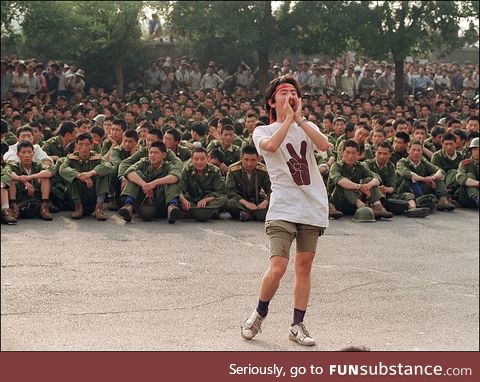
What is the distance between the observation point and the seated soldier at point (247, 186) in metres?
9.55

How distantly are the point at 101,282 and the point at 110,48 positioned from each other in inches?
624

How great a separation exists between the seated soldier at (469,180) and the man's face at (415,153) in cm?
50

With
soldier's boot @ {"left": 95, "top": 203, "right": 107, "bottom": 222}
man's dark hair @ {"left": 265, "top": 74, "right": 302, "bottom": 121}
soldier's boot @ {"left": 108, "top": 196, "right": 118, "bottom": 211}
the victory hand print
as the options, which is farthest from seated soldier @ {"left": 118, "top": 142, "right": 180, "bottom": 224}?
the victory hand print

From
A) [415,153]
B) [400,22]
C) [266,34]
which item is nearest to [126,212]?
[415,153]

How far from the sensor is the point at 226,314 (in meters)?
5.68

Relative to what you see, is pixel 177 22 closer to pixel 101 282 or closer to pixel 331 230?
pixel 331 230

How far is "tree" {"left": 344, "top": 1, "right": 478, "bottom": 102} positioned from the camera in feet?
66.9

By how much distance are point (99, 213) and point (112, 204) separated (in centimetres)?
77

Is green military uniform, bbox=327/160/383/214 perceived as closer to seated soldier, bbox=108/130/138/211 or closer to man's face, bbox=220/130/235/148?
man's face, bbox=220/130/235/148

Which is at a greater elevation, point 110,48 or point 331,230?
point 110,48

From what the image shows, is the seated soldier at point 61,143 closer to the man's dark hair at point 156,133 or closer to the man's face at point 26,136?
the man's face at point 26,136

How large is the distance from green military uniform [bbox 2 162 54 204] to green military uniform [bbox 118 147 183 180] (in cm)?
69

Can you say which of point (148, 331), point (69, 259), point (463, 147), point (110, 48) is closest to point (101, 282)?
point (69, 259)

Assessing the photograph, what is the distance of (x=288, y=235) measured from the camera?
489cm
